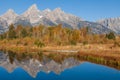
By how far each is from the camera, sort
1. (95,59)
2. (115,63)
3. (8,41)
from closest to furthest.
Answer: (115,63) < (95,59) < (8,41)

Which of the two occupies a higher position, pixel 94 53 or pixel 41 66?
pixel 94 53

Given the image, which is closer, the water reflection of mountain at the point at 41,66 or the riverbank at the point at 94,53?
the water reflection of mountain at the point at 41,66

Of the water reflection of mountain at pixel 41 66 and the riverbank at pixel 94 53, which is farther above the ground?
the riverbank at pixel 94 53

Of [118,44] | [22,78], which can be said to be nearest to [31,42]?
[118,44]

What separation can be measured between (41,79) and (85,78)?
28.7 feet

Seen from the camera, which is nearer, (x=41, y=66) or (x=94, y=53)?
(x=41, y=66)

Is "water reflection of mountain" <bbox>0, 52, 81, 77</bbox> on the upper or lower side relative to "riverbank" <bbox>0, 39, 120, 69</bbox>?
lower

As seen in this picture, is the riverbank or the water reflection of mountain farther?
the riverbank

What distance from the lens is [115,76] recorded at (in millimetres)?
56312

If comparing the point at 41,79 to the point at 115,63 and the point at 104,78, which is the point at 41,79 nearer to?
the point at 104,78

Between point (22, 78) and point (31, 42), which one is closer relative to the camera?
point (22, 78)

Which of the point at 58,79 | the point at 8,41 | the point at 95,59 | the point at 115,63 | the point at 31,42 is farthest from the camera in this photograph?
the point at 8,41

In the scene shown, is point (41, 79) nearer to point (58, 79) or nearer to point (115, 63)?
point (58, 79)

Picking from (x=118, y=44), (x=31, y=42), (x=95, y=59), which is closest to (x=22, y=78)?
(x=95, y=59)
